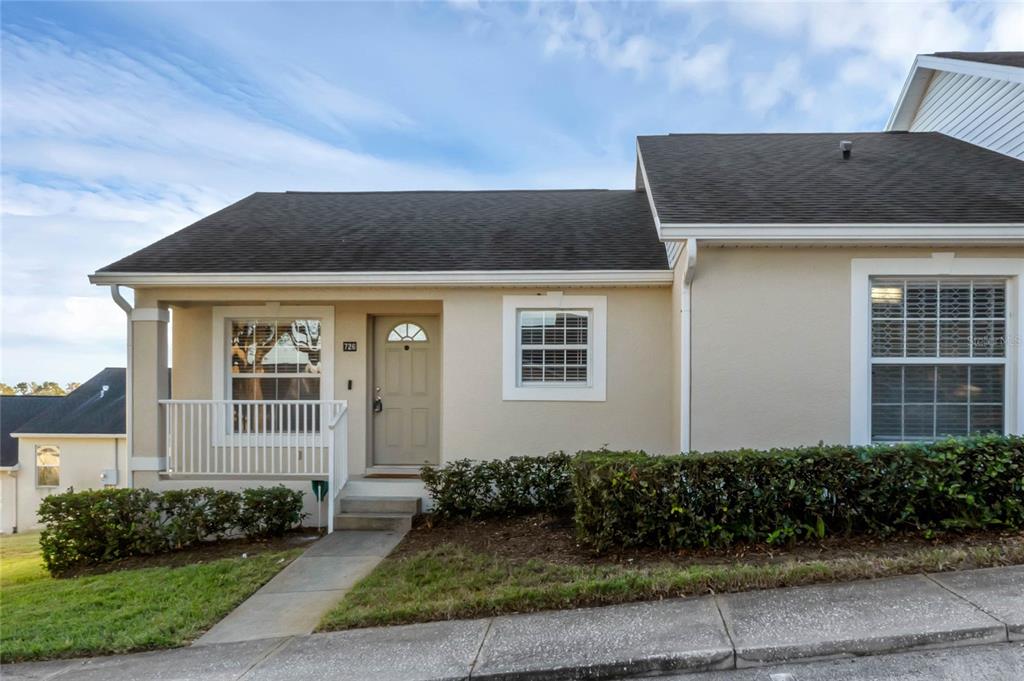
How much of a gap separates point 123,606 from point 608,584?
13.2 feet

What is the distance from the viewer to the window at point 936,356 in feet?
20.5

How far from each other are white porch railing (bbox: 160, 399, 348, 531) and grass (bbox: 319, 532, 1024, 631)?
2.97m

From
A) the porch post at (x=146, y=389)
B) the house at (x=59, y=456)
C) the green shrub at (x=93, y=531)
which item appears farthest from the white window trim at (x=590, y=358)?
the house at (x=59, y=456)

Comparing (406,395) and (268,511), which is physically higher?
(406,395)

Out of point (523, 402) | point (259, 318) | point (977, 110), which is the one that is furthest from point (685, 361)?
point (977, 110)

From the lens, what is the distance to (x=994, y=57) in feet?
29.5

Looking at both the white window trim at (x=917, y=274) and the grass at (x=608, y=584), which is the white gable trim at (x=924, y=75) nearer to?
the white window trim at (x=917, y=274)

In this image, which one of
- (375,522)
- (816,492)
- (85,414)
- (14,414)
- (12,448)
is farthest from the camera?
(14,414)

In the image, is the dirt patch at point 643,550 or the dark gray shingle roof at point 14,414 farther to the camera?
the dark gray shingle roof at point 14,414

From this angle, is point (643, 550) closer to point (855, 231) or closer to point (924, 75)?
point (855, 231)

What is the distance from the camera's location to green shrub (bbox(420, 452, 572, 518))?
6.92 m

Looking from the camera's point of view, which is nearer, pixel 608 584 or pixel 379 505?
pixel 608 584

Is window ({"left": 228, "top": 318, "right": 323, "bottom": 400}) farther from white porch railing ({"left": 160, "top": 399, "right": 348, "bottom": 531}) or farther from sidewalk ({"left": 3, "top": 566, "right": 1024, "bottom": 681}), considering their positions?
sidewalk ({"left": 3, "top": 566, "right": 1024, "bottom": 681})

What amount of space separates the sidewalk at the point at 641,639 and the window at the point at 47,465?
64.1 ft
